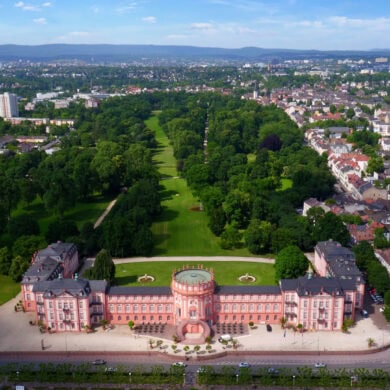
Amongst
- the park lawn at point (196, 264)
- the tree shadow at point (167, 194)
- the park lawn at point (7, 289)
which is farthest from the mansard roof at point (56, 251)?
the tree shadow at point (167, 194)

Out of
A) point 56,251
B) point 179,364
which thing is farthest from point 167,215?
point 179,364

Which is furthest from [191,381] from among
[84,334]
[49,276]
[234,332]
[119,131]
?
[119,131]

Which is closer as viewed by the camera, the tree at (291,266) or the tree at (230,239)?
the tree at (291,266)

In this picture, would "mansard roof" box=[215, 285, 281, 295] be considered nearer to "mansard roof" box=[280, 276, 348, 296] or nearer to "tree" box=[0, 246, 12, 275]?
"mansard roof" box=[280, 276, 348, 296]

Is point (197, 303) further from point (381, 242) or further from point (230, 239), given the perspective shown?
point (381, 242)

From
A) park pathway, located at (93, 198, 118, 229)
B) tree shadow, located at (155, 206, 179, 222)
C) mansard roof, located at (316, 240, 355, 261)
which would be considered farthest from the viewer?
tree shadow, located at (155, 206, 179, 222)

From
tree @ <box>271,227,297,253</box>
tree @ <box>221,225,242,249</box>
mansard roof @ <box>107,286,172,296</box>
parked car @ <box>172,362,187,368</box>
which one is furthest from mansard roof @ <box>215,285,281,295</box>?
tree @ <box>221,225,242,249</box>

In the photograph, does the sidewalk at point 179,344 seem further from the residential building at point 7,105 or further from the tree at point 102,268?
the residential building at point 7,105
